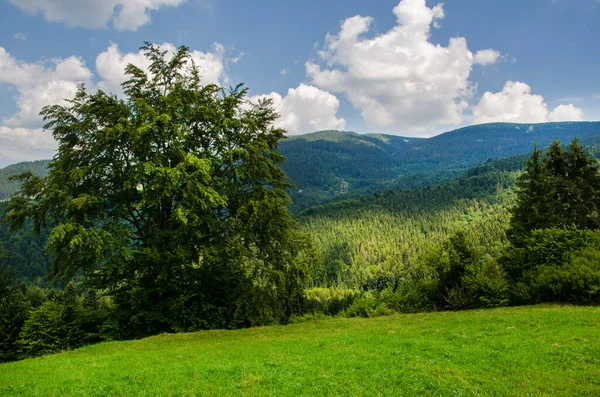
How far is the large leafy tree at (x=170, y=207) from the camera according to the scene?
655 inches

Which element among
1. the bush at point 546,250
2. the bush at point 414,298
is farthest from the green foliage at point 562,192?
the bush at point 414,298

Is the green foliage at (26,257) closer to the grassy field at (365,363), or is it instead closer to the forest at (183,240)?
the forest at (183,240)

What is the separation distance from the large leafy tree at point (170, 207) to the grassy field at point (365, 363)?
3903mm

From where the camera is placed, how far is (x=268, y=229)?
19.2m

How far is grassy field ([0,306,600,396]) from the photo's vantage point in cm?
775

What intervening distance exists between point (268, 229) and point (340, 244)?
178 m

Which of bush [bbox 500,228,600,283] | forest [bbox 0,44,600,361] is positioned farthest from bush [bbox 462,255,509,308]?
bush [bbox 500,228,600,283]

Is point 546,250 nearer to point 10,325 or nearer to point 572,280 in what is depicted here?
point 572,280

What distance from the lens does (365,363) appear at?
932 cm

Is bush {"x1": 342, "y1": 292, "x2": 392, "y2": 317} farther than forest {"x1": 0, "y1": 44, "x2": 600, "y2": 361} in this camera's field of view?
Yes

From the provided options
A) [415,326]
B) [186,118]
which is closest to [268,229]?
[186,118]

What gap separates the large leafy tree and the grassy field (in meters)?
3.90

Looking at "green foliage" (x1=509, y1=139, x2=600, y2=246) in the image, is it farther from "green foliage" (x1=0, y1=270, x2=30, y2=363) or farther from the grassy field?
"green foliage" (x1=0, y1=270, x2=30, y2=363)

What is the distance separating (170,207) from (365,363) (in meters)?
14.9
